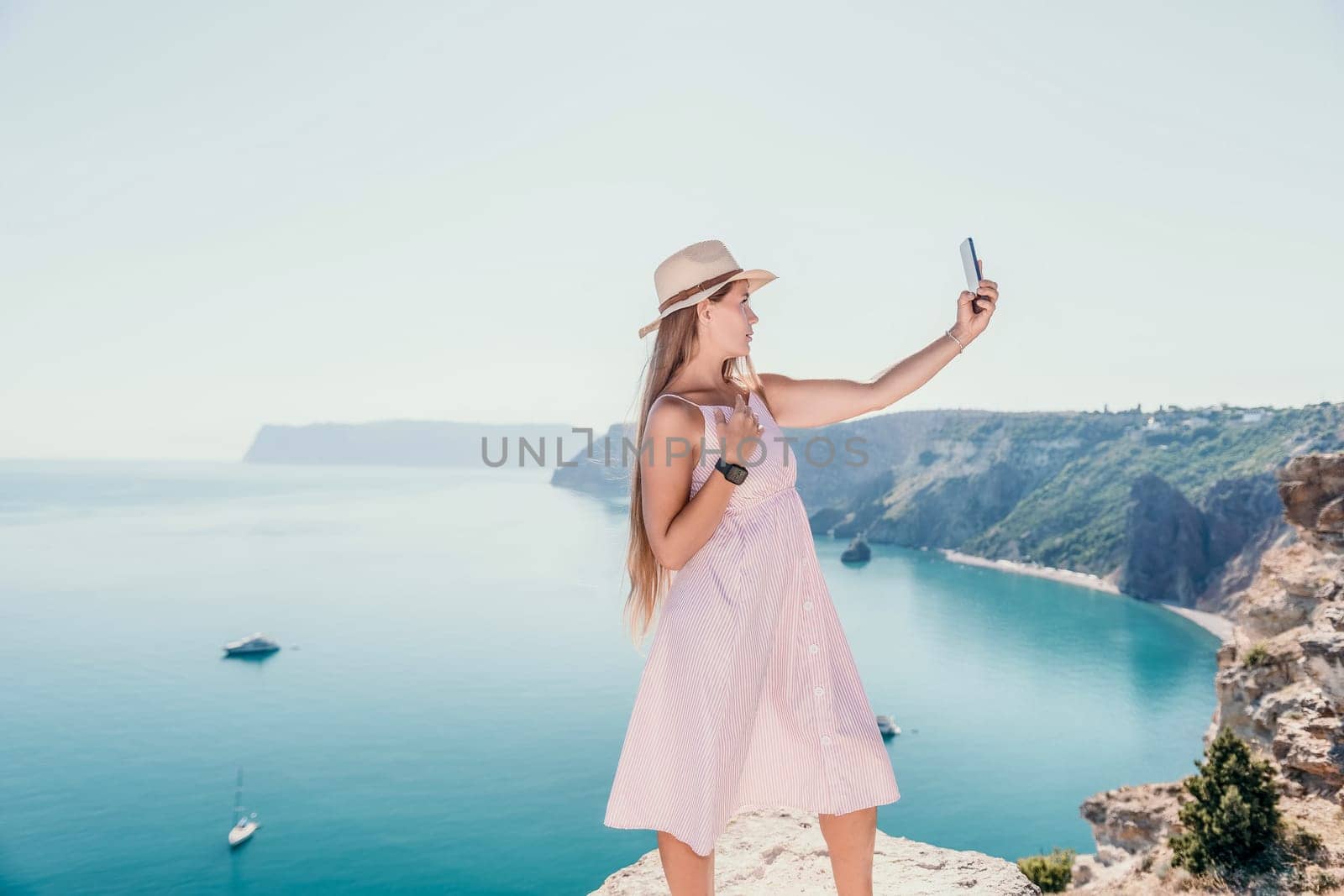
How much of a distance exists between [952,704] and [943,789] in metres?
12.5

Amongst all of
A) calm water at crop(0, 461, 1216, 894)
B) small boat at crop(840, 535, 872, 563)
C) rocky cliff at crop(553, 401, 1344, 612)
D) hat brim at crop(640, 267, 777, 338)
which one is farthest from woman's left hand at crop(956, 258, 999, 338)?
small boat at crop(840, 535, 872, 563)

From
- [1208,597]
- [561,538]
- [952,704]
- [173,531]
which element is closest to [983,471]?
[1208,597]

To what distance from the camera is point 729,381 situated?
2.23 meters

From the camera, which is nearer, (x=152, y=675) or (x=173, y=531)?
(x=152, y=675)

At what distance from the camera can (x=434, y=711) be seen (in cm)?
4862

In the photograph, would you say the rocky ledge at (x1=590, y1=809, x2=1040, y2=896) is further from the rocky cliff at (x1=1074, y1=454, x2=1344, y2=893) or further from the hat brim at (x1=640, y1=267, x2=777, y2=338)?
the rocky cliff at (x1=1074, y1=454, x2=1344, y2=893)

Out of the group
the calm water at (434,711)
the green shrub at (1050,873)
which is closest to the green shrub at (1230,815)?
the green shrub at (1050,873)

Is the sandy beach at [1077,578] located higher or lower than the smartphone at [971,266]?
lower

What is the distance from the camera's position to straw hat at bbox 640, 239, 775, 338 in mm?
2057

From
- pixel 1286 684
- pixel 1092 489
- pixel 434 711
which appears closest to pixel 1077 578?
pixel 1092 489

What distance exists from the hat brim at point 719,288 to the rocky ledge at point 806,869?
7.74ft

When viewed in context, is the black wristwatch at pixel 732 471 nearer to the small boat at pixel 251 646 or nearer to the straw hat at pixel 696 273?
the straw hat at pixel 696 273

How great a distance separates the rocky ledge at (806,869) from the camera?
3490 mm

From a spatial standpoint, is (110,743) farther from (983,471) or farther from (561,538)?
(983,471)
